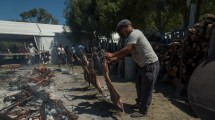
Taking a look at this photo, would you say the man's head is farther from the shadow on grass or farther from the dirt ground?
the shadow on grass

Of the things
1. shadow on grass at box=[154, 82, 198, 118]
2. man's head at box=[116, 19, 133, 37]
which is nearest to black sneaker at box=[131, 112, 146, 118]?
shadow on grass at box=[154, 82, 198, 118]

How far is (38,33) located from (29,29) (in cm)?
93

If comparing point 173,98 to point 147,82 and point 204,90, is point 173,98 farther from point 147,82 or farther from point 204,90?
point 204,90

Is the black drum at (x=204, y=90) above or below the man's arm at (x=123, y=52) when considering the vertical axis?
below

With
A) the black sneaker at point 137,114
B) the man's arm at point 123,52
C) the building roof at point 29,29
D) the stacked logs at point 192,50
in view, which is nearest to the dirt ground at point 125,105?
the black sneaker at point 137,114

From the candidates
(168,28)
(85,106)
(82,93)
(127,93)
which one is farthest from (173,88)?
(168,28)

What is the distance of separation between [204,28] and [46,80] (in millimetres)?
5886

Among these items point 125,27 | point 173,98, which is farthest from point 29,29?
point 125,27

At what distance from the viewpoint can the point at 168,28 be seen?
30.4m

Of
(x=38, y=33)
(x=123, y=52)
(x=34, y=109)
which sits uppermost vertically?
(x=38, y=33)

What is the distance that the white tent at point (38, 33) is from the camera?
26.5 m

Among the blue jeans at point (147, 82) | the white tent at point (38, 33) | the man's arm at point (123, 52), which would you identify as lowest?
the blue jeans at point (147, 82)

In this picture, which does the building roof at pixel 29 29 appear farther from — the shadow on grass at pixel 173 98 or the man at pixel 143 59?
the man at pixel 143 59

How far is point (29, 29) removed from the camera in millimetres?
28234
